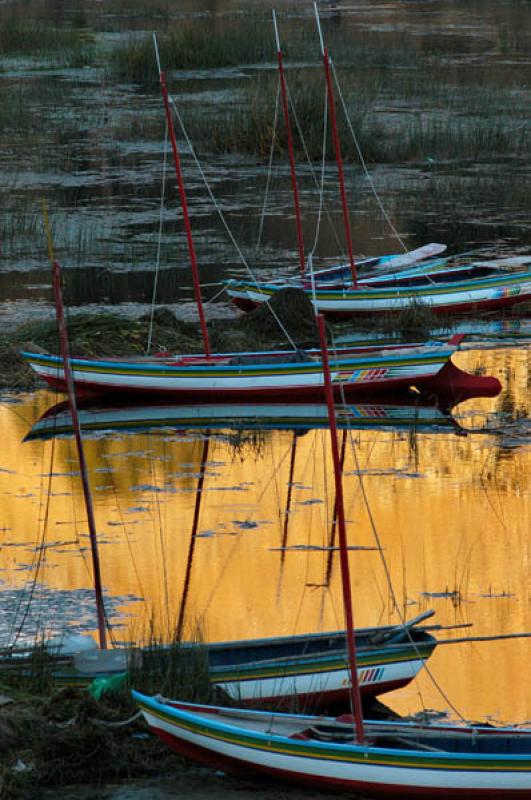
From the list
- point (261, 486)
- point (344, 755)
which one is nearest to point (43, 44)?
point (261, 486)

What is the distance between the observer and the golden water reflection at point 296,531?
9703 mm

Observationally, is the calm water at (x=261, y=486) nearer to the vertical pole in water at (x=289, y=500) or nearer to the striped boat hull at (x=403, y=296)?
the vertical pole in water at (x=289, y=500)

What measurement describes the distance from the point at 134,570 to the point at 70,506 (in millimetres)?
1742

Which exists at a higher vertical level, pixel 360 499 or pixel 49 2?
pixel 49 2

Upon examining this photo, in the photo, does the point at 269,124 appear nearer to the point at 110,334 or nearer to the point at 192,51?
the point at 192,51

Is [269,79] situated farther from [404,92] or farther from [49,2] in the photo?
[49,2]

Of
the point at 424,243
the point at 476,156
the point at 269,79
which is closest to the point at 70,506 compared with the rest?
the point at 424,243

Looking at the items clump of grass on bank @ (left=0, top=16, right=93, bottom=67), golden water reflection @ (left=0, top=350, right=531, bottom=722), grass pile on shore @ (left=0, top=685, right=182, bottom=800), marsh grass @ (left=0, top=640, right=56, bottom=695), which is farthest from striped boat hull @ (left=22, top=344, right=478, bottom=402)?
clump of grass on bank @ (left=0, top=16, right=93, bottom=67)

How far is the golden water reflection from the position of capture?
31.8 feet

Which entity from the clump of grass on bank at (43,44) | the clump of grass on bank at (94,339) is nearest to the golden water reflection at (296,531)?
the clump of grass on bank at (94,339)

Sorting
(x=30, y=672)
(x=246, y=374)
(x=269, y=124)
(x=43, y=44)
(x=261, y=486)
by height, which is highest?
(x=43, y=44)

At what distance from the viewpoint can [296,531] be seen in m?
11.6

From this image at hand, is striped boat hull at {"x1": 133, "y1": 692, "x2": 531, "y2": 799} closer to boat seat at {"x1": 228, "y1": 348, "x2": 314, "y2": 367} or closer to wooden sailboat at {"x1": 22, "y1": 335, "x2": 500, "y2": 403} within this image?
wooden sailboat at {"x1": 22, "y1": 335, "x2": 500, "y2": 403}

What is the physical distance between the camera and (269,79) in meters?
34.9
